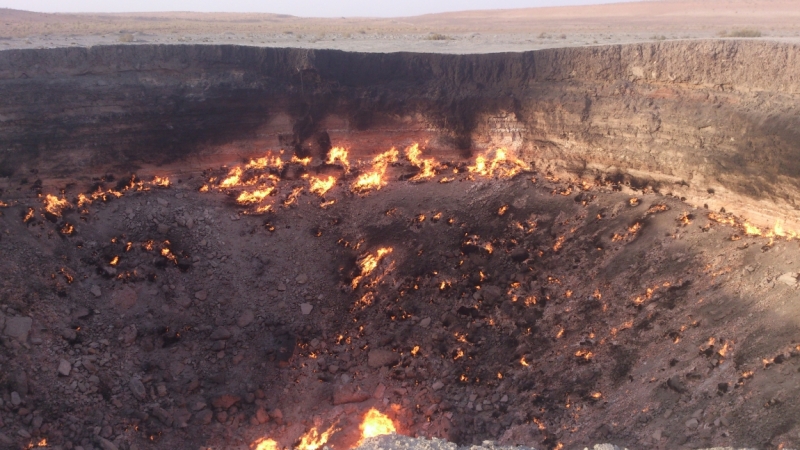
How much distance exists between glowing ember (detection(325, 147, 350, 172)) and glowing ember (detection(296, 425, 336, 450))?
791 cm

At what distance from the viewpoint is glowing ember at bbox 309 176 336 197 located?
16328 millimetres

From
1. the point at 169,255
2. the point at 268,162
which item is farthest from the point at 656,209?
the point at 169,255

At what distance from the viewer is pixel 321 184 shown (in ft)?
54.0

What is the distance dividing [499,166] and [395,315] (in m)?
5.61

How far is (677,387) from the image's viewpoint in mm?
9742

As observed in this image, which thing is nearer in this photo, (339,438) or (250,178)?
(339,438)

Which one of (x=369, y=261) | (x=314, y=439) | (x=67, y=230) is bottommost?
(x=314, y=439)

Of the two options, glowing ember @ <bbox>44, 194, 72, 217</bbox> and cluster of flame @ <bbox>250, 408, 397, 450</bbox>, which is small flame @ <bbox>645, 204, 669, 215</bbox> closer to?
cluster of flame @ <bbox>250, 408, 397, 450</bbox>

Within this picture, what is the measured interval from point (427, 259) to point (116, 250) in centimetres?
784

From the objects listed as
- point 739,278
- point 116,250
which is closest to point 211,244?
point 116,250

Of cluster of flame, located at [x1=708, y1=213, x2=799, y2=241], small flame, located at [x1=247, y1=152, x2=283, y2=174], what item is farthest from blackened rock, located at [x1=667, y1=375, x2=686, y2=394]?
small flame, located at [x1=247, y1=152, x2=283, y2=174]

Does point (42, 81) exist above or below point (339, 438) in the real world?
above

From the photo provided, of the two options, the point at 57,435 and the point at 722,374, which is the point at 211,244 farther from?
the point at 722,374

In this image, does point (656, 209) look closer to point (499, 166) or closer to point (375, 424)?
point (499, 166)
